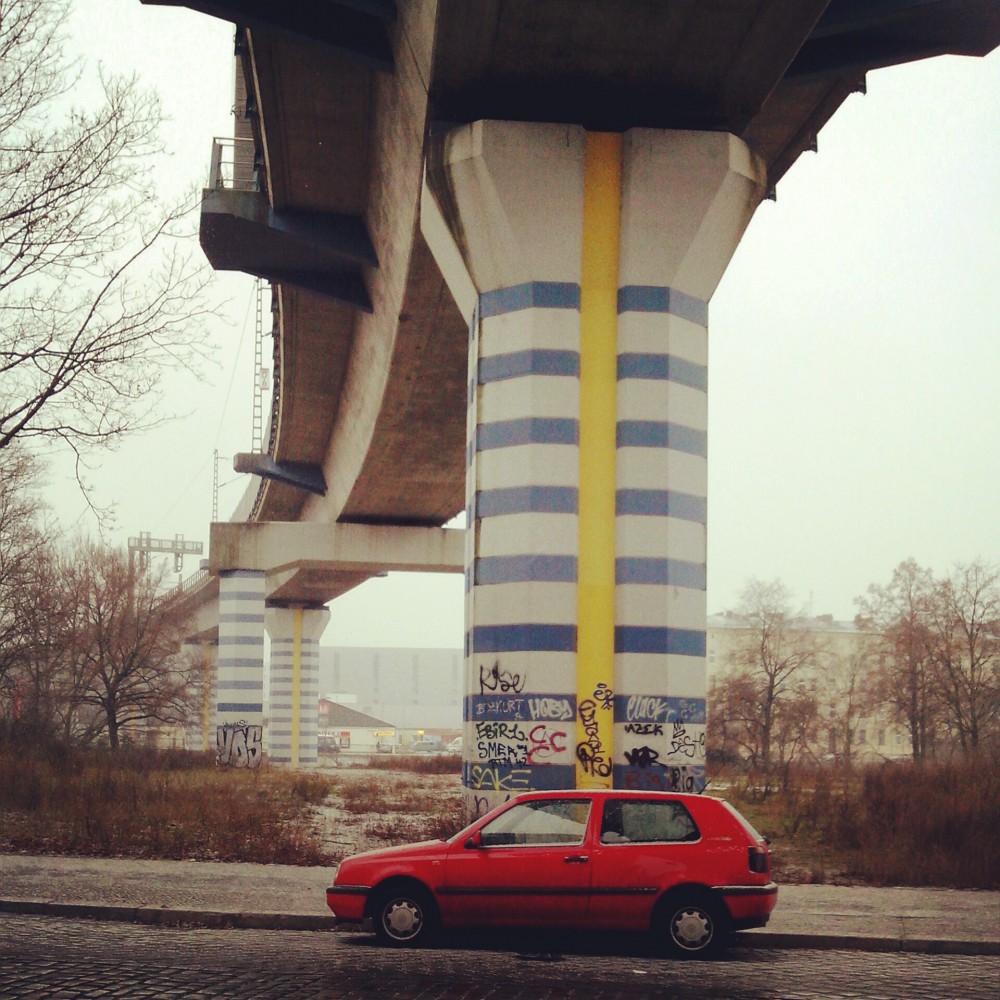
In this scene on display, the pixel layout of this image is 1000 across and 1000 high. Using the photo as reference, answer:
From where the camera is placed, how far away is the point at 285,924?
1304 centimetres

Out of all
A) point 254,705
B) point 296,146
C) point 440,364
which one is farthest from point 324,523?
point 296,146

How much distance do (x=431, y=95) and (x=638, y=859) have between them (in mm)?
10163

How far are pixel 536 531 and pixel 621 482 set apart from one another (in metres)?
1.35

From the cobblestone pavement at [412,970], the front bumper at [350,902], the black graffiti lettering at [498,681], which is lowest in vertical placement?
the cobblestone pavement at [412,970]

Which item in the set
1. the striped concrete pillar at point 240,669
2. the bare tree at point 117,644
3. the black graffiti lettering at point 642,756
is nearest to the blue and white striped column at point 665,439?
the black graffiti lettering at point 642,756

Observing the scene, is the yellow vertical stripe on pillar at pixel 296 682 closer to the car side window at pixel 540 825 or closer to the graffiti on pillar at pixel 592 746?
the graffiti on pillar at pixel 592 746

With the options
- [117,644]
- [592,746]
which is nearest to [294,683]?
[117,644]

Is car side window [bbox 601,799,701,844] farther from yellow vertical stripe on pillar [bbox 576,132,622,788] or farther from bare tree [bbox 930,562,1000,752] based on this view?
bare tree [bbox 930,562,1000,752]

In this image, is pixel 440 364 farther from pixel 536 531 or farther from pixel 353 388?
pixel 536 531

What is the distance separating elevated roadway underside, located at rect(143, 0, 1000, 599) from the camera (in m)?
16.3

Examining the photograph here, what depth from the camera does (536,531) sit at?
18.1 metres

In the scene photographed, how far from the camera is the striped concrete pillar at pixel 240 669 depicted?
46125mm

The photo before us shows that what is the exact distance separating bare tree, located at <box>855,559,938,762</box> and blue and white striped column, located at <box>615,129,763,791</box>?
33074 millimetres

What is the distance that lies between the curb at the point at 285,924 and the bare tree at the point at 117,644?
38.7 m
